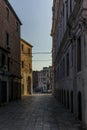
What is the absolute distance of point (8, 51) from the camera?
123 ft

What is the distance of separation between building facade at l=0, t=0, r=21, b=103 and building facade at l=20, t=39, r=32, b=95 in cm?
1891

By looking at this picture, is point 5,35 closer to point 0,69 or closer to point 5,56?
→ point 5,56

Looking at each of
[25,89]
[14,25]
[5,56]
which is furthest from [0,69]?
[25,89]

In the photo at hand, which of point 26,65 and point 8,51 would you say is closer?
point 8,51

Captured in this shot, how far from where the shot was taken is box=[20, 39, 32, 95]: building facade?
68.6 m

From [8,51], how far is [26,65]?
34.2 meters

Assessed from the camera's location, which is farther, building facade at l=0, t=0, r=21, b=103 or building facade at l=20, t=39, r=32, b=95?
building facade at l=20, t=39, r=32, b=95

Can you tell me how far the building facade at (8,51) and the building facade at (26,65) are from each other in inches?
745

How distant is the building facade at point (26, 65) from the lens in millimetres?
68562

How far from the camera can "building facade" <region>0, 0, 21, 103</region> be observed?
3478cm

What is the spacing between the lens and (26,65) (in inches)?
2817

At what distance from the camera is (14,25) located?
45438 millimetres

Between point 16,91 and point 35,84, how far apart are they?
3528 inches

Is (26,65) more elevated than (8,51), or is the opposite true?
(26,65)
